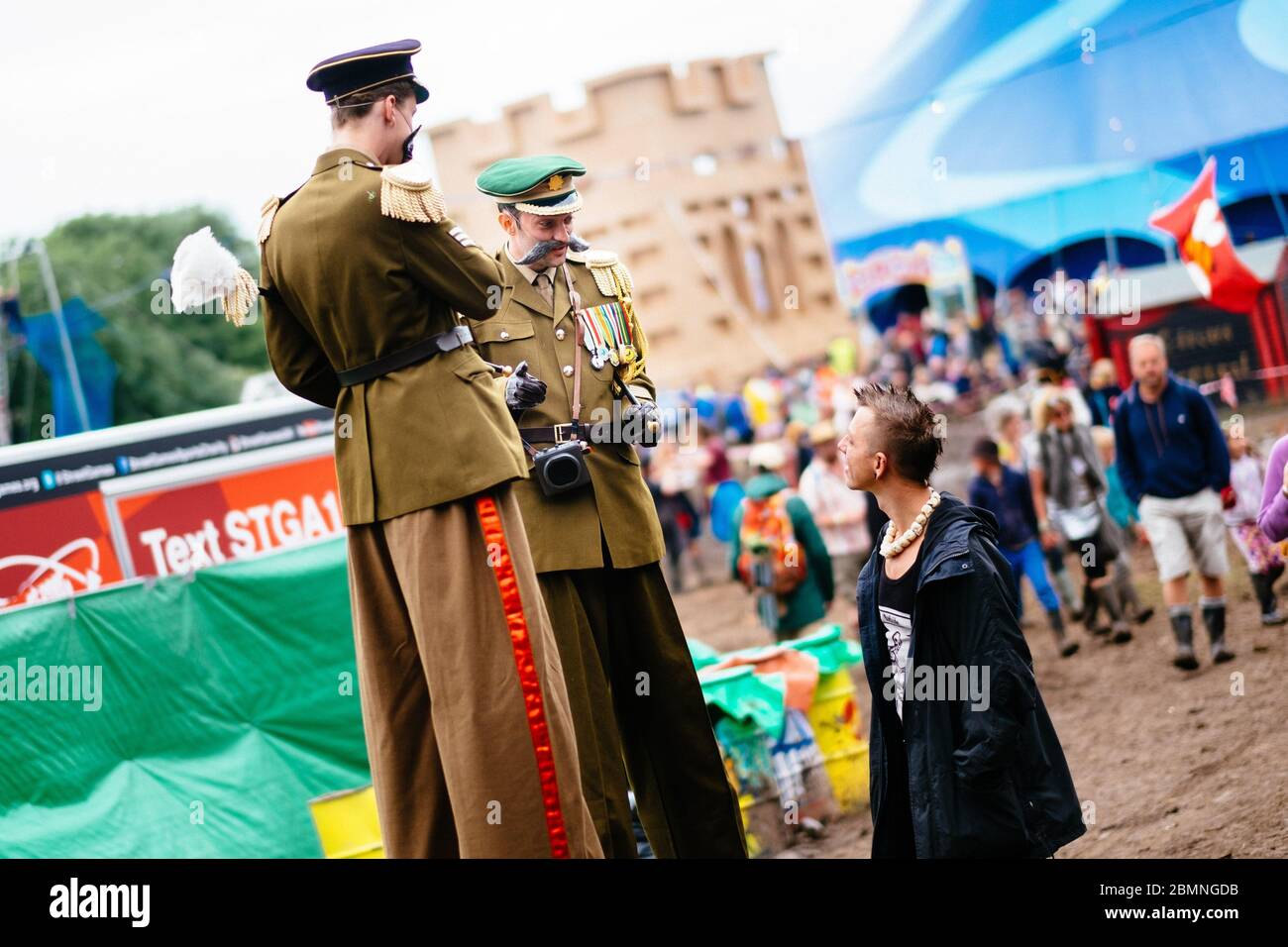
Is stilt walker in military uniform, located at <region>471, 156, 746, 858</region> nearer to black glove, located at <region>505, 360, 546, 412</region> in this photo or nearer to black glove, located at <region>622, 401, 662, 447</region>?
black glove, located at <region>622, 401, 662, 447</region>

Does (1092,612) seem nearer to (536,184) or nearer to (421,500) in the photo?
(536,184)

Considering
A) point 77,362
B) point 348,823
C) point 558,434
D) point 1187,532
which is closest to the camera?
point 558,434

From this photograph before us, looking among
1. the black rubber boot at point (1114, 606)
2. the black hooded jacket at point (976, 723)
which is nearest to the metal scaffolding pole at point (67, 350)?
the black rubber boot at point (1114, 606)

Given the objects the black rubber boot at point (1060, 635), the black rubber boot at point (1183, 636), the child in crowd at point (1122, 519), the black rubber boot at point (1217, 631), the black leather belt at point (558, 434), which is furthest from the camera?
the child in crowd at point (1122, 519)

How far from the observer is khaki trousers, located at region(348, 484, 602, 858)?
3.48 meters

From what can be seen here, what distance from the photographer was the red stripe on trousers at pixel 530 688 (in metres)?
3.49

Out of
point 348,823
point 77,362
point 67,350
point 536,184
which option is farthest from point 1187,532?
point 77,362

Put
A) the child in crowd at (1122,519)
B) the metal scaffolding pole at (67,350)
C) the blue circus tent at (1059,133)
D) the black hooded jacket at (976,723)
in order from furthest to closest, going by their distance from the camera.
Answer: the metal scaffolding pole at (67,350) < the blue circus tent at (1059,133) < the child in crowd at (1122,519) < the black hooded jacket at (976,723)

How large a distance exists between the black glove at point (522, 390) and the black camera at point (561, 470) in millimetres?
242

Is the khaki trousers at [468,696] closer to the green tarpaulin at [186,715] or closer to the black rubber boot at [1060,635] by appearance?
the green tarpaulin at [186,715]

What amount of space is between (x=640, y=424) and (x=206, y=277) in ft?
4.04

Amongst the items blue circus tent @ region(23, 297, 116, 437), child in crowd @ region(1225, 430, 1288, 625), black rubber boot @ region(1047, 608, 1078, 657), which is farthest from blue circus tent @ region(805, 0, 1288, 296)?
blue circus tent @ region(23, 297, 116, 437)

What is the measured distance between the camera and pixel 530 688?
3.50m

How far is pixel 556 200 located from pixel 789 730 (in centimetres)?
279
